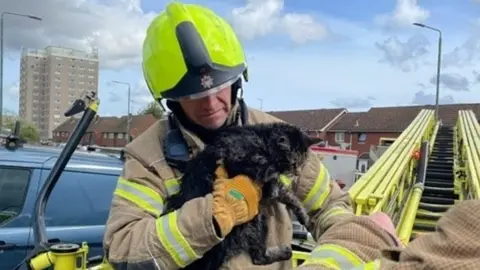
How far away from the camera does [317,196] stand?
66.7 inches

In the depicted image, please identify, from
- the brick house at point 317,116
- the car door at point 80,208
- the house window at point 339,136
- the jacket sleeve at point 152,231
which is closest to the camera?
the jacket sleeve at point 152,231

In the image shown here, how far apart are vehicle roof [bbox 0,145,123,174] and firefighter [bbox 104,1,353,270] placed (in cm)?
299

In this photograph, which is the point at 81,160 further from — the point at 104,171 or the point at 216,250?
the point at 216,250

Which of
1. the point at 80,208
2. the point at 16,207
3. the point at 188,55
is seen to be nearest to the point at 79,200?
the point at 80,208

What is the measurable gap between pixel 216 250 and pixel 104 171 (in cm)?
348

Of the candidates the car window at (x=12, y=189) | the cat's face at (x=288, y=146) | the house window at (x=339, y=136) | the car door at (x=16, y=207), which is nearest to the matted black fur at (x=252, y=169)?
the cat's face at (x=288, y=146)

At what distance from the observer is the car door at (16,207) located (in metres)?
4.10

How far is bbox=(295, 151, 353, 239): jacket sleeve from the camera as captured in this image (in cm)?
166

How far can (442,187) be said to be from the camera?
7.58 m

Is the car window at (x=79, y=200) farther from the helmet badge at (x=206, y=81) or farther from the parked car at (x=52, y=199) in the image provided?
the helmet badge at (x=206, y=81)

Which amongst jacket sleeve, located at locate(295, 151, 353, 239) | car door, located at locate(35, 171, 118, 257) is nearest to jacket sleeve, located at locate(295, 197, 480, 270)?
jacket sleeve, located at locate(295, 151, 353, 239)

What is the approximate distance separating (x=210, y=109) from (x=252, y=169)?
0.31 meters

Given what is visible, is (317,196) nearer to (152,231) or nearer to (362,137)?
(152,231)

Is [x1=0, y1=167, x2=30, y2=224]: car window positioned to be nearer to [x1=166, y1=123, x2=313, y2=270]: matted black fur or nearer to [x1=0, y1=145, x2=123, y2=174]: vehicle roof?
[x1=0, y1=145, x2=123, y2=174]: vehicle roof
